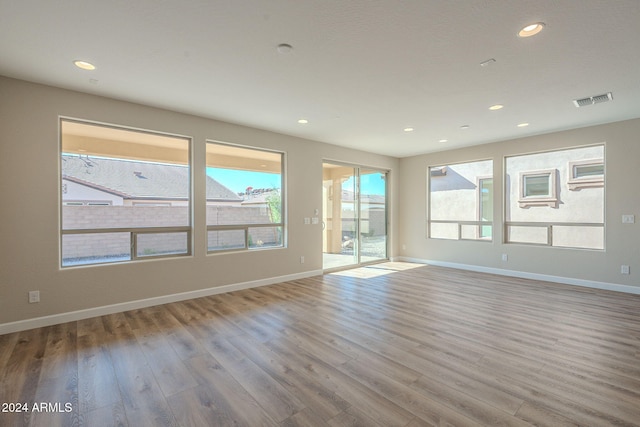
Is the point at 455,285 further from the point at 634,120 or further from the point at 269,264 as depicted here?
the point at 634,120

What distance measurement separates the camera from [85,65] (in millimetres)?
2922

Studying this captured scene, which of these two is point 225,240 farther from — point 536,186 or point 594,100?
point 536,186

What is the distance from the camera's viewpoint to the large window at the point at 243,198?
4.74m

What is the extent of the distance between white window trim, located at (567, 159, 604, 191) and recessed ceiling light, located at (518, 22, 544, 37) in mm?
4081

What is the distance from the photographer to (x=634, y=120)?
4609 millimetres

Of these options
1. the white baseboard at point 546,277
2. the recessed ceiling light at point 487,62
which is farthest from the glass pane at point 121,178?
the white baseboard at point 546,277

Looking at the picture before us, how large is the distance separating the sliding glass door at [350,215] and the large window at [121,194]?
2.98 meters

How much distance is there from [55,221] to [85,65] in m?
1.82

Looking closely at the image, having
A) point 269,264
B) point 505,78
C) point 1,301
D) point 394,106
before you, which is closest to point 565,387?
point 505,78

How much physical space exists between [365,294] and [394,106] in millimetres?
2848

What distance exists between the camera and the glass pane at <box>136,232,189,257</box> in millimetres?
4062

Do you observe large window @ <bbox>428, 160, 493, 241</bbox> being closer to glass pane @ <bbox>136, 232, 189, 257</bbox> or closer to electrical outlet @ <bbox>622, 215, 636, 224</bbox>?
electrical outlet @ <bbox>622, 215, 636, 224</bbox>

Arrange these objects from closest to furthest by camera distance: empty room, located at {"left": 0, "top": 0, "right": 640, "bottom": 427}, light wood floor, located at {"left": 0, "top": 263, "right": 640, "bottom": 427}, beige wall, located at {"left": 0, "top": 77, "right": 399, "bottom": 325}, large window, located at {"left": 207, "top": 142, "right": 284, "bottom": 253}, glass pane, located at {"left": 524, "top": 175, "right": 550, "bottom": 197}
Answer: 1. light wood floor, located at {"left": 0, "top": 263, "right": 640, "bottom": 427}
2. empty room, located at {"left": 0, "top": 0, "right": 640, "bottom": 427}
3. beige wall, located at {"left": 0, "top": 77, "right": 399, "bottom": 325}
4. large window, located at {"left": 207, "top": 142, "right": 284, "bottom": 253}
5. glass pane, located at {"left": 524, "top": 175, "right": 550, "bottom": 197}

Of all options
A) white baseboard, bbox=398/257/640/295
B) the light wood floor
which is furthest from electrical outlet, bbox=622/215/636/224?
the light wood floor
